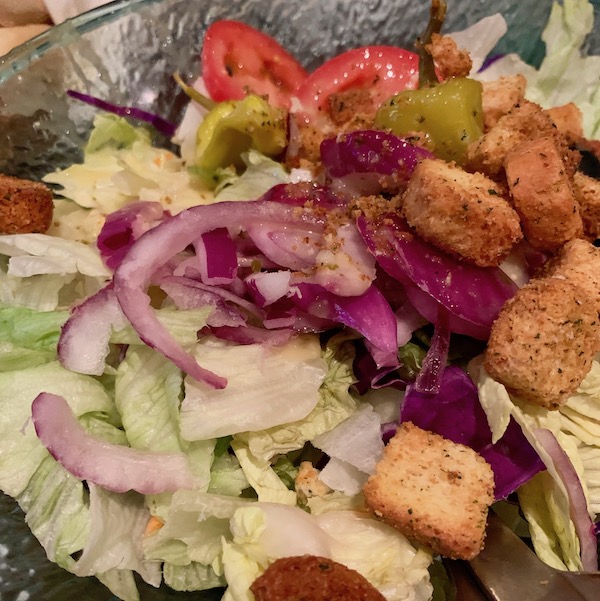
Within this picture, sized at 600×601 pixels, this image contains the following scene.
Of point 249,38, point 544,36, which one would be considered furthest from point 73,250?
point 544,36

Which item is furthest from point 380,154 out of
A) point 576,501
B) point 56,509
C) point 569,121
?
point 56,509

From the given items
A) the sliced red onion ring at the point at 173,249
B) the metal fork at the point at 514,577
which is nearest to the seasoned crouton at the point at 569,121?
the sliced red onion ring at the point at 173,249

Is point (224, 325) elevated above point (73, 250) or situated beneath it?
situated beneath

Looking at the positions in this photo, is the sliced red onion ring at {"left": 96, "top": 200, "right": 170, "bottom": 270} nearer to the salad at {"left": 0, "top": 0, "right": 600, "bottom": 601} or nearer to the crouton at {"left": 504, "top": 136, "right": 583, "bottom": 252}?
the salad at {"left": 0, "top": 0, "right": 600, "bottom": 601}

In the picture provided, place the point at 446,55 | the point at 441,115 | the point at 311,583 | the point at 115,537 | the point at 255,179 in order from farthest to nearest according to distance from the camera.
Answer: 1. the point at 255,179
2. the point at 446,55
3. the point at 441,115
4. the point at 115,537
5. the point at 311,583

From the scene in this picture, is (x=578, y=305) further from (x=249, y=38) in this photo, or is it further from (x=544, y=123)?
(x=249, y=38)

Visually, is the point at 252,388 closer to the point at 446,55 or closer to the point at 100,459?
the point at 100,459
